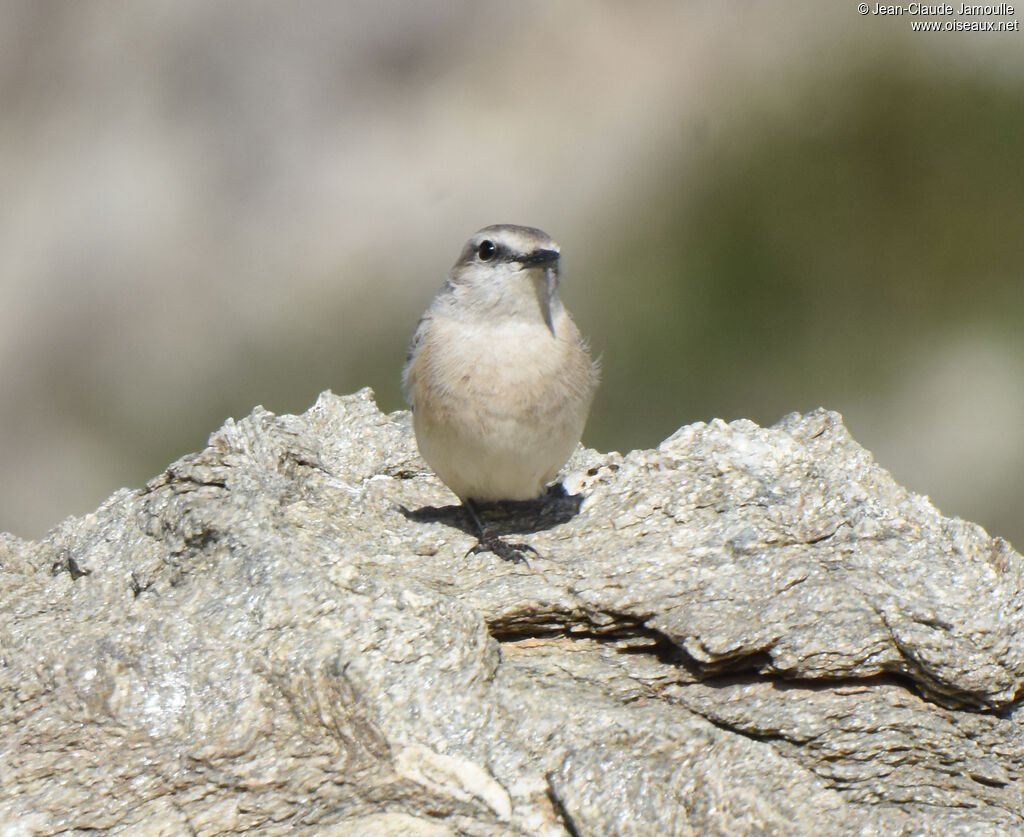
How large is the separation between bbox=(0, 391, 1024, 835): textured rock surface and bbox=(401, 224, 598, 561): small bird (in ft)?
1.27

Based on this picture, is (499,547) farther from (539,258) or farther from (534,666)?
(539,258)

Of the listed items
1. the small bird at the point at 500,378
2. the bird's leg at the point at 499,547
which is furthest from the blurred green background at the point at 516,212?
the bird's leg at the point at 499,547

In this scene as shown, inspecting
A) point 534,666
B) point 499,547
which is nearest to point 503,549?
point 499,547

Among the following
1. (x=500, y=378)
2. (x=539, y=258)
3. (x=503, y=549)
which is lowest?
(x=503, y=549)

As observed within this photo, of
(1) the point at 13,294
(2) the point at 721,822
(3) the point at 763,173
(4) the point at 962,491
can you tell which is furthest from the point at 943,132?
(1) the point at 13,294

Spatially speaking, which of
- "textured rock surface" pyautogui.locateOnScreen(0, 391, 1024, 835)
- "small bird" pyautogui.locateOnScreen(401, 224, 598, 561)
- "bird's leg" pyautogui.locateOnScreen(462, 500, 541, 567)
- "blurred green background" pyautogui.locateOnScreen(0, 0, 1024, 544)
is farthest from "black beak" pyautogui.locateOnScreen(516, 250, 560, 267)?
"blurred green background" pyautogui.locateOnScreen(0, 0, 1024, 544)

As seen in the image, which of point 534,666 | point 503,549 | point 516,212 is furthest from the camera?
point 516,212

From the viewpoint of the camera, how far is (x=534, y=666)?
14.9ft

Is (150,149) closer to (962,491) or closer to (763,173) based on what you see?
(763,173)

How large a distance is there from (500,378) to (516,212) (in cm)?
708

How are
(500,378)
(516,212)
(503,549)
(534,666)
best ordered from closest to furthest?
1. (534,666)
2. (503,549)
3. (500,378)
4. (516,212)

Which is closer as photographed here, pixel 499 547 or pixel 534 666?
pixel 534 666

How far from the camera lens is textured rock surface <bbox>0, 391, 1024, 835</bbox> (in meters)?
3.87

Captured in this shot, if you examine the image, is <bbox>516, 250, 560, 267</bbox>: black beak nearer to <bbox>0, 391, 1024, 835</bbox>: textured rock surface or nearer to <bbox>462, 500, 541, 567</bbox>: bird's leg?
<bbox>0, 391, 1024, 835</bbox>: textured rock surface
